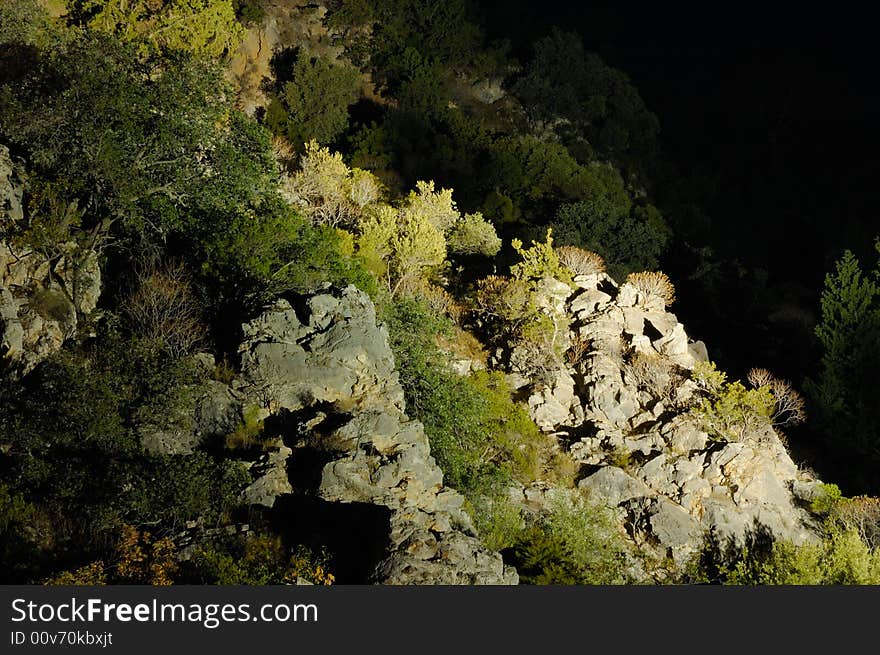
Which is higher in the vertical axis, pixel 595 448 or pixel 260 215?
pixel 260 215

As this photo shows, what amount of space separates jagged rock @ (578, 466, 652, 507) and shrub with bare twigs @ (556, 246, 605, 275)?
41.6 ft

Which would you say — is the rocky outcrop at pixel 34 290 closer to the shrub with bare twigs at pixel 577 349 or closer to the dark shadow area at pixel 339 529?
the dark shadow area at pixel 339 529

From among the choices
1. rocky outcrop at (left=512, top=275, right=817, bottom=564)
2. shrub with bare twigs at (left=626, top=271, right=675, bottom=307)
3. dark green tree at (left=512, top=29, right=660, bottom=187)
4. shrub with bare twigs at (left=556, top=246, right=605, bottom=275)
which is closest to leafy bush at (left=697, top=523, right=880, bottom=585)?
rocky outcrop at (left=512, top=275, right=817, bottom=564)

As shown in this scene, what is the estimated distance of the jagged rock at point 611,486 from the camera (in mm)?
32062

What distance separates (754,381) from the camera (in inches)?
1585

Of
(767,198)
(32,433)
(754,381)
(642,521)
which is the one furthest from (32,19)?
(767,198)

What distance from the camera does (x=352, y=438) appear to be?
23.5m

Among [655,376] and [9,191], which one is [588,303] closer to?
[655,376]

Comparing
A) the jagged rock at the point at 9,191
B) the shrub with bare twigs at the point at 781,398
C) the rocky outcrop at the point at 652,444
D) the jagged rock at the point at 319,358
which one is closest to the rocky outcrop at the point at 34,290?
the jagged rock at the point at 9,191

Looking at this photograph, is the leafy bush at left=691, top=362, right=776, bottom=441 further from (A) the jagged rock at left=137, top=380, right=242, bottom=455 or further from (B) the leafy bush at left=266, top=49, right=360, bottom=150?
(B) the leafy bush at left=266, top=49, right=360, bottom=150

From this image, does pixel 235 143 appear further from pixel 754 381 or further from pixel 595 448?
pixel 754 381

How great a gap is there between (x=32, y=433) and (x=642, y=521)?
77.7 feet

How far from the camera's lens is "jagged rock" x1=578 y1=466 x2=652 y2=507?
3206 cm

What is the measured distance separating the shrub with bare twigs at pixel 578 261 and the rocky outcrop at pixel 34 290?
24.5m
